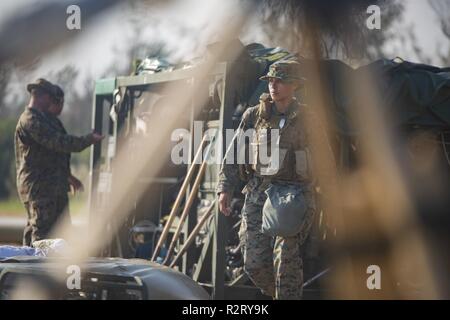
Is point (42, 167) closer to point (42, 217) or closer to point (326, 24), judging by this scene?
point (42, 217)

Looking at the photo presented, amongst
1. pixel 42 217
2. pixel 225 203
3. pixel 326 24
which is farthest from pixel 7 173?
pixel 225 203

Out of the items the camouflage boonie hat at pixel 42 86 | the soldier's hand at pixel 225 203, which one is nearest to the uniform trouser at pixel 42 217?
the camouflage boonie hat at pixel 42 86

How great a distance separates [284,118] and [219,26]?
1759 mm

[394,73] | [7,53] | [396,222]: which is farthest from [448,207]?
[7,53]

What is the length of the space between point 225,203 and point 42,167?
108 inches

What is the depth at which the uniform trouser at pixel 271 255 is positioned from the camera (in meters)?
5.45

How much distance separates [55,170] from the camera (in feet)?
26.3

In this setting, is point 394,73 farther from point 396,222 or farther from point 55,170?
point 55,170

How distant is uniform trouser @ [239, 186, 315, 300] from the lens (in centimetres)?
545

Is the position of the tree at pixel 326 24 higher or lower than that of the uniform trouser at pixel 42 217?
higher

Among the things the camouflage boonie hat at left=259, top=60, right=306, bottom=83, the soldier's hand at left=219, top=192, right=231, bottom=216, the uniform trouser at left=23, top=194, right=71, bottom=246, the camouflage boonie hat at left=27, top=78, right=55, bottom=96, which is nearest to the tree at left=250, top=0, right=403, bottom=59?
the camouflage boonie hat at left=259, top=60, right=306, bottom=83

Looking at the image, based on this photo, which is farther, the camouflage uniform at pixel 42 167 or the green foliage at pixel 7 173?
the green foliage at pixel 7 173

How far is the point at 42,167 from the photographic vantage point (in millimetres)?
7941

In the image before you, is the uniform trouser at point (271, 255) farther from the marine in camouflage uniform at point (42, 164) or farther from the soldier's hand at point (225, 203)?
the marine in camouflage uniform at point (42, 164)
